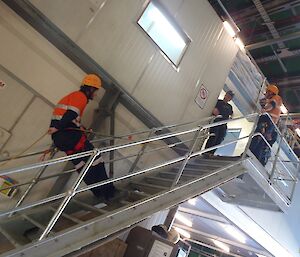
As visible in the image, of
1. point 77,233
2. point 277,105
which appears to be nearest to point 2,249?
point 77,233

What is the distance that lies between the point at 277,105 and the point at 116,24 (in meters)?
4.29

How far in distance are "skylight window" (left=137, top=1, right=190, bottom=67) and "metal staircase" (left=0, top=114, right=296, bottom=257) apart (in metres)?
1.99

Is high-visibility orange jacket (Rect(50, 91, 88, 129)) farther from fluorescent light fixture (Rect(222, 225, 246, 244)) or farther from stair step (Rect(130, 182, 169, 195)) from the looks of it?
fluorescent light fixture (Rect(222, 225, 246, 244))

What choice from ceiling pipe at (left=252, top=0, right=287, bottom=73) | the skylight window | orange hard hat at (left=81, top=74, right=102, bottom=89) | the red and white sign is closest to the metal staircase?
orange hard hat at (left=81, top=74, right=102, bottom=89)

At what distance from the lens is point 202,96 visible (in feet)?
21.5

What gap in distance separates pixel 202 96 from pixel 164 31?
5.40ft

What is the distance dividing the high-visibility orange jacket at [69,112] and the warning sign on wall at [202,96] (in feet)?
10.2

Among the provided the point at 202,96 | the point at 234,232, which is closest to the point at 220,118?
the point at 202,96

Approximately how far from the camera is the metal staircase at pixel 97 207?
8.57 feet

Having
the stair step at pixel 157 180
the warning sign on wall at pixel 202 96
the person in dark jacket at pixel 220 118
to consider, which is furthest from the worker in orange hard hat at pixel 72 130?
the warning sign on wall at pixel 202 96

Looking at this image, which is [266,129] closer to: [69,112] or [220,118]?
[220,118]

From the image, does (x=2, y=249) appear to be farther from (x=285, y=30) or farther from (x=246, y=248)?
(x=246, y=248)

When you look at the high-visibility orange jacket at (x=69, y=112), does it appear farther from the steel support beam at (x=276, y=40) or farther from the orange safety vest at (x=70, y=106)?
the steel support beam at (x=276, y=40)

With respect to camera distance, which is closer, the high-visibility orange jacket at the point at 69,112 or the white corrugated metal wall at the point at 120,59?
the high-visibility orange jacket at the point at 69,112
